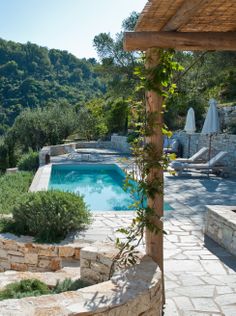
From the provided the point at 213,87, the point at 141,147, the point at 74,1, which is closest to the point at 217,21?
the point at 141,147

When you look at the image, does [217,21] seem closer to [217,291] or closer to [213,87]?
[217,291]

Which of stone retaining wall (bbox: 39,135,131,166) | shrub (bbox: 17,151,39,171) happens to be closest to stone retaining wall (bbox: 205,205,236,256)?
shrub (bbox: 17,151,39,171)

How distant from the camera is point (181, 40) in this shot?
3.60 metres

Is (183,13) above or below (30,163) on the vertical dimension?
above

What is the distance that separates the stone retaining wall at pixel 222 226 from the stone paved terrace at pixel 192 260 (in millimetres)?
113

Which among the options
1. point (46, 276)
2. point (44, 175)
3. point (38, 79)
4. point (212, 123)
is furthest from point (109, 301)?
point (38, 79)

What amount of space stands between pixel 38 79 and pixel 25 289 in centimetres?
4009

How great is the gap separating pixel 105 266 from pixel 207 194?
6336 millimetres

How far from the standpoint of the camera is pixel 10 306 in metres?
2.79

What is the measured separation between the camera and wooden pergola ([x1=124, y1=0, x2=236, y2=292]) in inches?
130

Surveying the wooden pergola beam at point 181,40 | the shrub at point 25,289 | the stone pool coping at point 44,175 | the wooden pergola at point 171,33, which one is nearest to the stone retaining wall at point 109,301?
the wooden pergola at point 171,33

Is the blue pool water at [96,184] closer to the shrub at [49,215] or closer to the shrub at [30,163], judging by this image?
the shrub at [30,163]

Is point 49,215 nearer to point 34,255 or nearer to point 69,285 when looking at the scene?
point 34,255

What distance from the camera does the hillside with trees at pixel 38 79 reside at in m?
37.2
